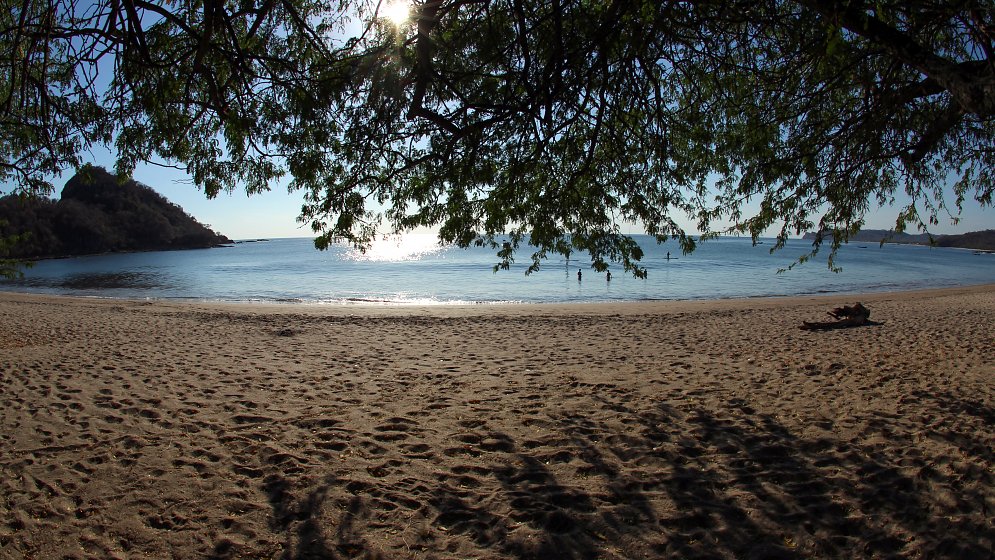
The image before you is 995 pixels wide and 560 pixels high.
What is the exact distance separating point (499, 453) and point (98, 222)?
108829 mm

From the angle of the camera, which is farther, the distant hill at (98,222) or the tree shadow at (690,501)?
the distant hill at (98,222)

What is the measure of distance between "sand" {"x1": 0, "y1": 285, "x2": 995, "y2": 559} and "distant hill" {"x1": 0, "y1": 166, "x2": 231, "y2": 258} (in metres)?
73.5

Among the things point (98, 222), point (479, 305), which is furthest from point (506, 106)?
point (98, 222)

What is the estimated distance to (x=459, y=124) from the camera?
6066 millimetres

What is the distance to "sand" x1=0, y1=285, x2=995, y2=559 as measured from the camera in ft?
12.5

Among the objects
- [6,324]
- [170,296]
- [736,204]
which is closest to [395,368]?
[736,204]

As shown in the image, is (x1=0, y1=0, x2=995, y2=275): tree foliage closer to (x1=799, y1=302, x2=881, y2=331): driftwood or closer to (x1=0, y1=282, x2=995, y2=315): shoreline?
(x1=799, y1=302, x2=881, y2=331): driftwood

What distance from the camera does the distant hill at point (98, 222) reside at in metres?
76.5

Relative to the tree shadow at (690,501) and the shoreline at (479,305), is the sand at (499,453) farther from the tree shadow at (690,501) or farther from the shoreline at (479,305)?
the shoreline at (479,305)

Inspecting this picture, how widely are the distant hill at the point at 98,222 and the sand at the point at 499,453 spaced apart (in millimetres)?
73469

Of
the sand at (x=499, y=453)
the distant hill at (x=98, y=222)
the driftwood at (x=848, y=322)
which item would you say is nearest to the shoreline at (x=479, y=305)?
the driftwood at (x=848, y=322)

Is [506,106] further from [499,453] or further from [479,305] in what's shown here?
[479,305]

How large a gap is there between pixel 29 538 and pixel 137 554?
3.11ft

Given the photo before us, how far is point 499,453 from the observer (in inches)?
212
